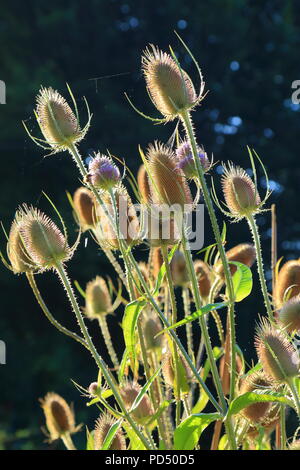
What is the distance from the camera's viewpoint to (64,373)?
21.3 ft

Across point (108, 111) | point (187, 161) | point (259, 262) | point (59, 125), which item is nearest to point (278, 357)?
point (259, 262)

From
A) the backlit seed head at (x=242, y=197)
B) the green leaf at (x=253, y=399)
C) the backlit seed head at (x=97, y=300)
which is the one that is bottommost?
the green leaf at (x=253, y=399)

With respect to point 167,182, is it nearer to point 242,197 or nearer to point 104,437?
point 242,197

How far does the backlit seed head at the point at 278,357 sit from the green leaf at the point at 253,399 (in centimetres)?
2

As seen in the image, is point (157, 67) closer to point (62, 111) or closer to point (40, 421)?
point (62, 111)

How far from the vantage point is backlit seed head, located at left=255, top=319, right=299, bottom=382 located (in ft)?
2.61

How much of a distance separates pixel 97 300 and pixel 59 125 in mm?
462

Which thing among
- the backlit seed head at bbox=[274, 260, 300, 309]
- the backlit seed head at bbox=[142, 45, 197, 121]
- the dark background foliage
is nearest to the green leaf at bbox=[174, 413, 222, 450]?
the backlit seed head at bbox=[274, 260, 300, 309]

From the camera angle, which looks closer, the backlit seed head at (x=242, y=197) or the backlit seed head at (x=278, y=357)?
the backlit seed head at (x=278, y=357)

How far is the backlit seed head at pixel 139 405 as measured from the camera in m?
1.00

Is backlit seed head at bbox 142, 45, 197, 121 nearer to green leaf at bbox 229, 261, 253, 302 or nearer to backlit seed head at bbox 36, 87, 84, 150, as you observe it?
backlit seed head at bbox 36, 87, 84, 150

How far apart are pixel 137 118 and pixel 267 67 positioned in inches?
76.0

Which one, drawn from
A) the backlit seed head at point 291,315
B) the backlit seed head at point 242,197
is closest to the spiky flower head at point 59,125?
the backlit seed head at point 242,197

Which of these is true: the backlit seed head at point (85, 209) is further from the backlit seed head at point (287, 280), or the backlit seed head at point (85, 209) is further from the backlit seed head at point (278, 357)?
the backlit seed head at point (278, 357)
